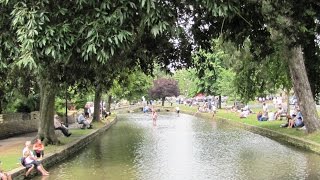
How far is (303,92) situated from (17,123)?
1820 cm

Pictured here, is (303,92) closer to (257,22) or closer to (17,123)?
(257,22)

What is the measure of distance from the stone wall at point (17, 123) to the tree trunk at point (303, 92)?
16.5m

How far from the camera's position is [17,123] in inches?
1305

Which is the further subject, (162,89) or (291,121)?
(162,89)

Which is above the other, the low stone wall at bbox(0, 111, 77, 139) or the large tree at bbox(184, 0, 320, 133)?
the large tree at bbox(184, 0, 320, 133)

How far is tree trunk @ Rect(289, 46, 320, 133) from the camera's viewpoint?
24.8 metres

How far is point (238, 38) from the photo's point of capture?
10672 millimetres

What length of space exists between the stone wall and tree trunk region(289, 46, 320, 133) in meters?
16.5

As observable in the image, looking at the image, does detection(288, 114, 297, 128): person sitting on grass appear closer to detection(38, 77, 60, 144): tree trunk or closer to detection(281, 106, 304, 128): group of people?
detection(281, 106, 304, 128): group of people

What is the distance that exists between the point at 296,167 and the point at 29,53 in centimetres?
1336

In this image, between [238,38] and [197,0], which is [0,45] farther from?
[238,38]

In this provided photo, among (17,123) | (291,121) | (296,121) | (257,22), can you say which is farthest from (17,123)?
(257,22)

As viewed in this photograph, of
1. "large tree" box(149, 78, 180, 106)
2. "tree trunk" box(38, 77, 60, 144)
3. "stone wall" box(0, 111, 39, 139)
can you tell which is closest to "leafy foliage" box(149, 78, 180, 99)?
"large tree" box(149, 78, 180, 106)

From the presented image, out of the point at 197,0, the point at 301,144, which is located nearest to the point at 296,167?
the point at 301,144
